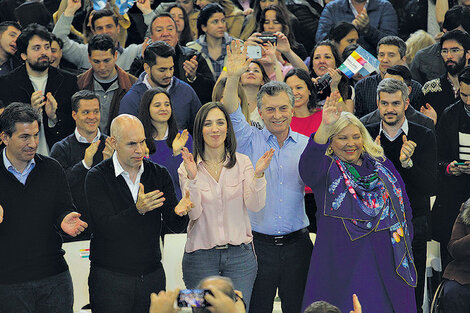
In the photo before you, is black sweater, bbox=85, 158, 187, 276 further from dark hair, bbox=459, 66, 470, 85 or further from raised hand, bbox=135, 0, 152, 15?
raised hand, bbox=135, 0, 152, 15

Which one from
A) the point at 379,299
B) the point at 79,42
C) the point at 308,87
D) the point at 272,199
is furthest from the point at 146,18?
the point at 379,299

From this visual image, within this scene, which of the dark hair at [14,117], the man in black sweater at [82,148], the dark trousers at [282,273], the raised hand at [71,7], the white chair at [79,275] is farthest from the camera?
the raised hand at [71,7]

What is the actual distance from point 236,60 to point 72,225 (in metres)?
1.58

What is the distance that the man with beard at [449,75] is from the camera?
24.4 feet

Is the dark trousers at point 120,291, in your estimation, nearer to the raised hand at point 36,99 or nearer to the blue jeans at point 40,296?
the blue jeans at point 40,296

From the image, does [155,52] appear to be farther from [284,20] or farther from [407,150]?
[407,150]

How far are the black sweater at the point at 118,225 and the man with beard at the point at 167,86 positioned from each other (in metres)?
1.79

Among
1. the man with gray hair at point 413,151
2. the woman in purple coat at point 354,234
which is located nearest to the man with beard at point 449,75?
the man with gray hair at point 413,151

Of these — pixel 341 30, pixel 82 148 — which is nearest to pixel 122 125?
pixel 82 148

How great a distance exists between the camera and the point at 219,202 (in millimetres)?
5562

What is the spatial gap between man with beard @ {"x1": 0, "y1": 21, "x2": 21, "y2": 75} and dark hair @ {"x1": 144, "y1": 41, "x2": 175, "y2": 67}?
4.59 feet

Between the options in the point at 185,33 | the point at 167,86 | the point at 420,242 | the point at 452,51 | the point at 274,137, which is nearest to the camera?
the point at 274,137

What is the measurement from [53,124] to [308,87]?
2.07 metres

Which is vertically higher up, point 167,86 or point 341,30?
point 341,30
